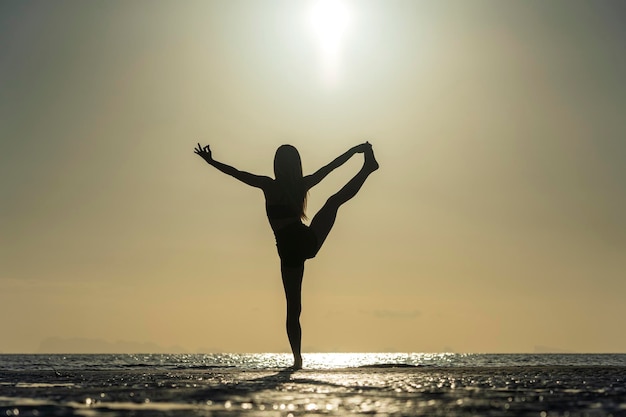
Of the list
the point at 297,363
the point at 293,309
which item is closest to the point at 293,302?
the point at 293,309

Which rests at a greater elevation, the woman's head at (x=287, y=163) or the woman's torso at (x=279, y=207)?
the woman's head at (x=287, y=163)

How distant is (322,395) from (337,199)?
7.38 metres

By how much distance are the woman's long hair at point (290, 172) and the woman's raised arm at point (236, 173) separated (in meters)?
0.27

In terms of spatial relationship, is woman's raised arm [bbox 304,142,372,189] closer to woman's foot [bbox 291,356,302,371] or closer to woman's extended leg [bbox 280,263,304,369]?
woman's extended leg [bbox 280,263,304,369]

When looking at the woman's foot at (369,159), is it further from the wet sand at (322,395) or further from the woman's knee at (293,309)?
the wet sand at (322,395)

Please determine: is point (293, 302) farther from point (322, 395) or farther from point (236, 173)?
point (322, 395)

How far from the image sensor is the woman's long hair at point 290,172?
48.0 ft

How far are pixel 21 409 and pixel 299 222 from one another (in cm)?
841

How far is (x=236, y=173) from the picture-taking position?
47.6ft

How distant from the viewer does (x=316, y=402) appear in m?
7.46

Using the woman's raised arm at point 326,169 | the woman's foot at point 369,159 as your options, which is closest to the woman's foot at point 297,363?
the woman's raised arm at point 326,169

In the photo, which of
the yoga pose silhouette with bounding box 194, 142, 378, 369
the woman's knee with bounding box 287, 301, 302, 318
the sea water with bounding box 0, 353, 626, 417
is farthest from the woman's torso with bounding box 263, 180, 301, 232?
the sea water with bounding box 0, 353, 626, 417

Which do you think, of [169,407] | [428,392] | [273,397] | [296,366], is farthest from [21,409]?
[296,366]

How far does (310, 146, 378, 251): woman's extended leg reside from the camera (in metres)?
15.1
